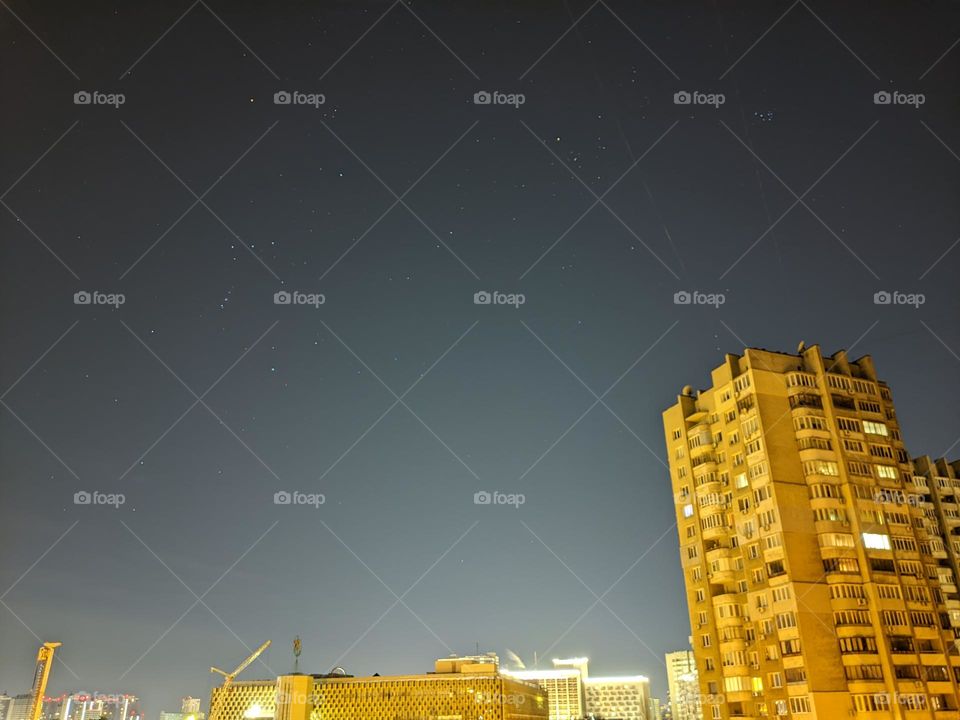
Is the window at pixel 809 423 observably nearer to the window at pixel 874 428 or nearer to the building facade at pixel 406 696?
the window at pixel 874 428

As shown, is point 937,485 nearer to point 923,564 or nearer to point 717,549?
point 923,564

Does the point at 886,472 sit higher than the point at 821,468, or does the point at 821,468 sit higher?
the point at 886,472

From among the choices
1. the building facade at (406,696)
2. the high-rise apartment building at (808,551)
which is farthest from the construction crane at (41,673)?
the high-rise apartment building at (808,551)

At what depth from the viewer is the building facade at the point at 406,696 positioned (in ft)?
429

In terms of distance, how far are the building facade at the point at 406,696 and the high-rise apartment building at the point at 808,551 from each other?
218 ft

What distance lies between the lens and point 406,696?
13200 cm

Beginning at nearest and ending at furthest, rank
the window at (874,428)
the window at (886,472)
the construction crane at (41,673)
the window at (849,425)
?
the window at (886,472)
the window at (849,425)
the window at (874,428)
the construction crane at (41,673)

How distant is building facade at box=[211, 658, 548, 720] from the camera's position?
13062 centimetres

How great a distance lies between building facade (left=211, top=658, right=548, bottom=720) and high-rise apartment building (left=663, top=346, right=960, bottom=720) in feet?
218

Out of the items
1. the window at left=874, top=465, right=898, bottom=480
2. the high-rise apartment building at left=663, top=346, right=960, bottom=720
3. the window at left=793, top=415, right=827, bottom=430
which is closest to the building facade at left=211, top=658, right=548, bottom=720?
the high-rise apartment building at left=663, top=346, right=960, bottom=720

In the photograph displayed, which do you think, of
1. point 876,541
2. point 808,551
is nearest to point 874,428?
point 876,541

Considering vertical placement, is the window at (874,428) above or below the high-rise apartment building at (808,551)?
above

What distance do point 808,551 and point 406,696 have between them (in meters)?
87.8

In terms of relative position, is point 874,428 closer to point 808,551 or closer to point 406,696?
point 808,551
